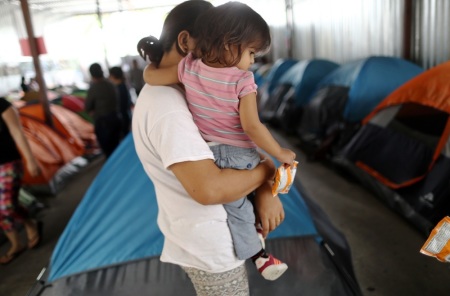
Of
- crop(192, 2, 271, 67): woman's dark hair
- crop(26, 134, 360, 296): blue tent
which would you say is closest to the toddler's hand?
crop(192, 2, 271, 67): woman's dark hair

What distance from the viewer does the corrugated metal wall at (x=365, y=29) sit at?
10.9 feet

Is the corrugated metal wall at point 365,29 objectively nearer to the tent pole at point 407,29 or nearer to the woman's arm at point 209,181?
the tent pole at point 407,29

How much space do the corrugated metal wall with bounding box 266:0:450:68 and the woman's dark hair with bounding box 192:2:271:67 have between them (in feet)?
10.00

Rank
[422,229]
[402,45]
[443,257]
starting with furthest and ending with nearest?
[402,45] → [422,229] → [443,257]

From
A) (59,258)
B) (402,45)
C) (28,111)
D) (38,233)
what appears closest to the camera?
(59,258)

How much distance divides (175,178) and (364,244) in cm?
188

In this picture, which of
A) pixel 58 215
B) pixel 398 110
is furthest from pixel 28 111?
pixel 398 110

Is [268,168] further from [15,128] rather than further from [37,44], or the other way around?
[37,44]

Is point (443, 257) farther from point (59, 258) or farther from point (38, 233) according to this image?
point (38, 233)

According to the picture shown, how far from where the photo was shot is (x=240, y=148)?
0.87 m

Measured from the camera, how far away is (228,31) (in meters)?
0.76

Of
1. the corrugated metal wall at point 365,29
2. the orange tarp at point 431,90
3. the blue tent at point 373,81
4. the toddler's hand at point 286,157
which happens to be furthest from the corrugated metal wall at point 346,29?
the toddler's hand at point 286,157

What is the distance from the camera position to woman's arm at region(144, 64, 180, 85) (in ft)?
2.77

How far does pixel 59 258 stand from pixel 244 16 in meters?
1.53
